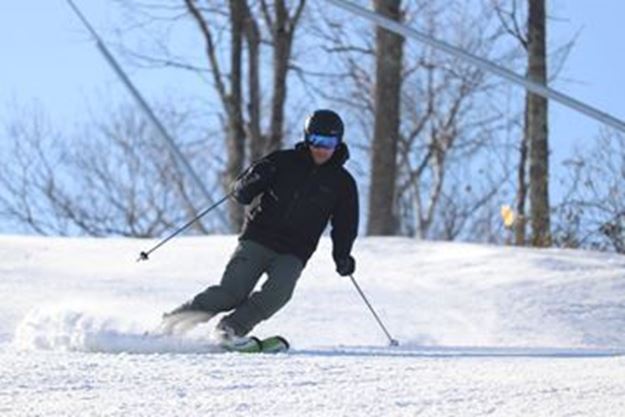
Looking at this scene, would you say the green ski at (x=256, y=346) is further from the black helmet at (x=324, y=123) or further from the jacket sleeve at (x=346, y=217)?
the black helmet at (x=324, y=123)

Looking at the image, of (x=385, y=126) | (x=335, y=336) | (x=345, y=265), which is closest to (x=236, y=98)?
(x=385, y=126)

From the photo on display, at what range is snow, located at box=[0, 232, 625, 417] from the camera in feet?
17.6

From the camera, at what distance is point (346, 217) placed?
8.66 m

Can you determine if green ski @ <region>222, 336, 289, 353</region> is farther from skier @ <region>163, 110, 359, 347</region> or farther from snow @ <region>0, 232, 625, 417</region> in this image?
skier @ <region>163, 110, 359, 347</region>

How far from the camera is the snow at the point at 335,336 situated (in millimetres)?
5375

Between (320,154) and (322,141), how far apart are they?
0.09 m

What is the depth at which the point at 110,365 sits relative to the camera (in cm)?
627

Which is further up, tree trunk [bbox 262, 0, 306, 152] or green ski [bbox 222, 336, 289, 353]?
tree trunk [bbox 262, 0, 306, 152]

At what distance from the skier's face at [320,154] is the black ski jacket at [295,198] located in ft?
0.08

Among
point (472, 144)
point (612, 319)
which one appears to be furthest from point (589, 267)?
point (472, 144)

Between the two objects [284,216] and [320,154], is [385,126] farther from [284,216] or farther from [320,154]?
[284,216]

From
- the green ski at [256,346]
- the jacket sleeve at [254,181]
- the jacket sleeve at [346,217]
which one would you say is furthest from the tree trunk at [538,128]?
the green ski at [256,346]

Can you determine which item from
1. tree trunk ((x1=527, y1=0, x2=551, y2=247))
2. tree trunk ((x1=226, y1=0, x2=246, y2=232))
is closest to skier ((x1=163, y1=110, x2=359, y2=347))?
tree trunk ((x1=527, y1=0, x2=551, y2=247))

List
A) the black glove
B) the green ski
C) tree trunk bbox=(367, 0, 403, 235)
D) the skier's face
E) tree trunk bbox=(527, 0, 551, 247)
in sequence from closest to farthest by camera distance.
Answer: the green ski, the skier's face, the black glove, tree trunk bbox=(527, 0, 551, 247), tree trunk bbox=(367, 0, 403, 235)
